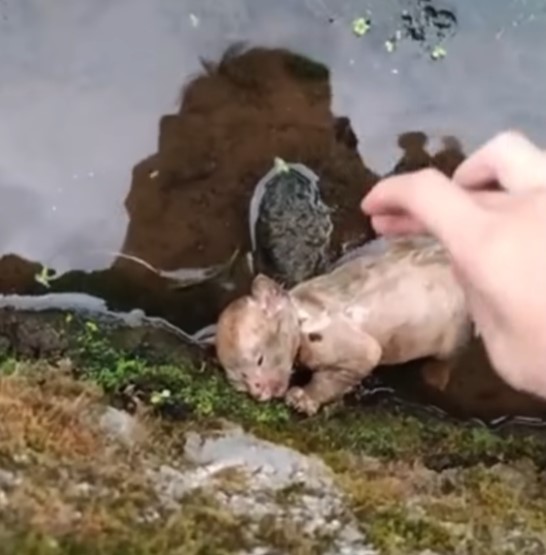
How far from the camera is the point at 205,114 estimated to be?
15.8ft

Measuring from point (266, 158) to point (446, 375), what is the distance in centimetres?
100

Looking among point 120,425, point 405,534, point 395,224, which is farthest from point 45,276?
point 405,534

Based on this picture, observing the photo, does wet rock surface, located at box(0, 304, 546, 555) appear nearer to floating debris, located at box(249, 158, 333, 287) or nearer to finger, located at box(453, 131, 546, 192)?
floating debris, located at box(249, 158, 333, 287)

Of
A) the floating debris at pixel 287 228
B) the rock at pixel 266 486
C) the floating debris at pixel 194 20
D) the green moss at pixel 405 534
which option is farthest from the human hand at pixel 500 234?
the floating debris at pixel 194 20

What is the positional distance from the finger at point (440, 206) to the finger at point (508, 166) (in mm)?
120

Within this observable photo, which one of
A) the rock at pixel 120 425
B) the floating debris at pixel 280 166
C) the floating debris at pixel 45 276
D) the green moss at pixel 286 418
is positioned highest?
the floating debris at pixel 280 166

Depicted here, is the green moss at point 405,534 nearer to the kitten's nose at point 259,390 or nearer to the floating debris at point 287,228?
the kitten's nose at point 259,390

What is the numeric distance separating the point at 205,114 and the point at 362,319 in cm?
98

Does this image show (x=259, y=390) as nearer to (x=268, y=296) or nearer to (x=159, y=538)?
(x=268, y=296)

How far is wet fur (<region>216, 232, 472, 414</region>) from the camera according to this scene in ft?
14.2

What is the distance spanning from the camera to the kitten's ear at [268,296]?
→ 426 centimetres

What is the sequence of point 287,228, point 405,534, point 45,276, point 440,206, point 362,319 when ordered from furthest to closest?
1. point 287,228
2. point 45,276
3. point 362,319
4. point 405,534
5. point 440,206

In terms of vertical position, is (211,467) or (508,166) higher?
(508,166)

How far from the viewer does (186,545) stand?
3195 millimetres
